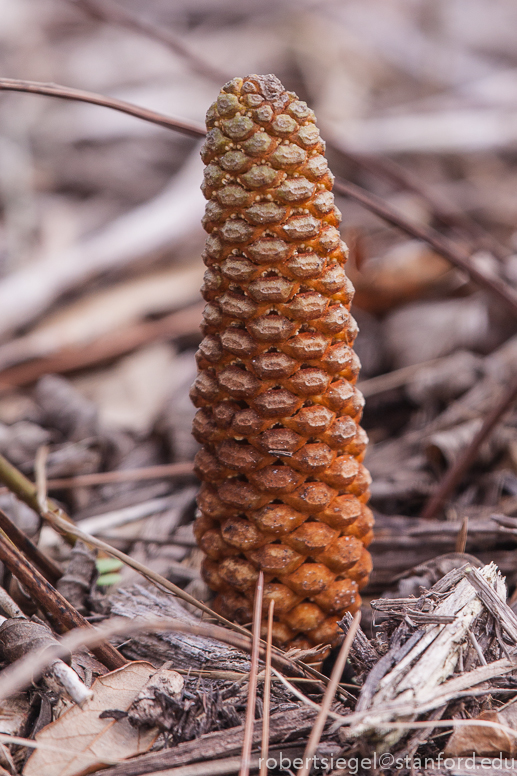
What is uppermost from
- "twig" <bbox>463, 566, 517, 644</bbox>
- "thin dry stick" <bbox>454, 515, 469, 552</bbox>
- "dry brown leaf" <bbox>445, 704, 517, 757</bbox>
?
"thin dry stick" <bbox>454, 515, 469, 552</bbox>

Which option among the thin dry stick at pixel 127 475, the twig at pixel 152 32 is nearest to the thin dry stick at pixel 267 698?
the thin dry stick at pixel 127 475

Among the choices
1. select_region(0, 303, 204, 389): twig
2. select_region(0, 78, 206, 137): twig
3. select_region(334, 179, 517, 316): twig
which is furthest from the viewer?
select_region(0, 303, 204, 389): twig

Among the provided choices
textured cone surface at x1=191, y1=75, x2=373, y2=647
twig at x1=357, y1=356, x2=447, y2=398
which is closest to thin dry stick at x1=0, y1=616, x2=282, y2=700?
textured cone surface at x1=191, y1=75, x2=373, y2=647

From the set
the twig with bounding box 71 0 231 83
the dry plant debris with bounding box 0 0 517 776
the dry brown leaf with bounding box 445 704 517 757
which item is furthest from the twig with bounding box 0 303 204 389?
the dry brown leaf with bounding box 445 704 517 757

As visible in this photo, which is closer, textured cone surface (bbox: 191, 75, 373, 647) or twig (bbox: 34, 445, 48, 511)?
textured cone surface (bbox: 191, 75, 373, 647)

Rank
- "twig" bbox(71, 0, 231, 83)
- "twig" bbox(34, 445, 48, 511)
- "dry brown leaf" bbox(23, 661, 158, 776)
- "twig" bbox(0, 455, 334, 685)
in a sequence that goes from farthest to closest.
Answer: "twig" bbox(71, 0, 231, 83), "twig" bbox(34, 445, 48, 511), "twig" bbox(0, 455, 334, 685), "dry brown leaf" bbox(23, 661, 158, 776)

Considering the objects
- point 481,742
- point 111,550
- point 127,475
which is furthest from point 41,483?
point 481,742

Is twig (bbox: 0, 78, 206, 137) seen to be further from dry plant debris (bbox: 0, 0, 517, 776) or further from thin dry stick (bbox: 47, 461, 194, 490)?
thin dry stick (bbox: 47, 461, 194, 490)

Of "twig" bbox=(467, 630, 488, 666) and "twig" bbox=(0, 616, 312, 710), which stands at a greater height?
"twig" bbox=(0, 616, 312, 710)
